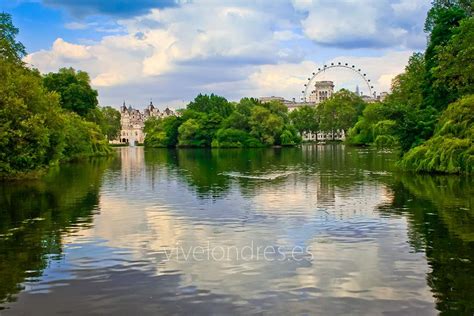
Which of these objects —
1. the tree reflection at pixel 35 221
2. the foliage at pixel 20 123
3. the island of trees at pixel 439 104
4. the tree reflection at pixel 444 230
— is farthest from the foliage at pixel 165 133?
the tree reflection at pixel 444 230

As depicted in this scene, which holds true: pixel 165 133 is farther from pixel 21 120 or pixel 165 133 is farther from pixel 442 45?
pixel 21 120

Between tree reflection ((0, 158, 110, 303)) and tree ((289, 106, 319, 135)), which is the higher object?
tree ((289, 106, 319, 135))

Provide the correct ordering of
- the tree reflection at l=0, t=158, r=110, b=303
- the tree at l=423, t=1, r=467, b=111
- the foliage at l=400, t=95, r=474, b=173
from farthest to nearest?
the tree at l=423, t=1, r=467, b=111, the foliage at l=400, t=95, r=474, b=173, the tree reflection at l=0, t=158, r=110, b=303

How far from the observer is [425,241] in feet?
54.6

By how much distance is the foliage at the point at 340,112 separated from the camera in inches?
6147

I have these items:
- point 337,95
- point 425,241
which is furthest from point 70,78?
point 337,95

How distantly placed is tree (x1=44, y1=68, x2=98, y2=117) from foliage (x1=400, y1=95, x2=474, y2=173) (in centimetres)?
5167

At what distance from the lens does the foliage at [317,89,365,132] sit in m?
156

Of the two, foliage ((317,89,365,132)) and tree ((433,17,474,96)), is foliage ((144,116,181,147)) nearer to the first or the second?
foliage ((317,89,365,132))

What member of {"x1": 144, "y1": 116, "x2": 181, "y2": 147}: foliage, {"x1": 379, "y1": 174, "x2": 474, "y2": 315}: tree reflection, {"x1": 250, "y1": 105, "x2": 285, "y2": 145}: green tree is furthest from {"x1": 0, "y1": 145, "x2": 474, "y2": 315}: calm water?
{"x1": 144, "y1": 116, "x2": 181, "y2": 147}: foliage

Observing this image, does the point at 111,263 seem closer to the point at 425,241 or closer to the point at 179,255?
the point at 179,255

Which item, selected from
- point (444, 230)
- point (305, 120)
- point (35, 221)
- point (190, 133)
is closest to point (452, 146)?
point (444, 230)

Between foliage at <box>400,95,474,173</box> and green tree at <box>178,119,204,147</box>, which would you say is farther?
green tree at <box>178,119,204,147</box>

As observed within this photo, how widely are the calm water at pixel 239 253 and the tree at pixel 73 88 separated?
51.6 m
